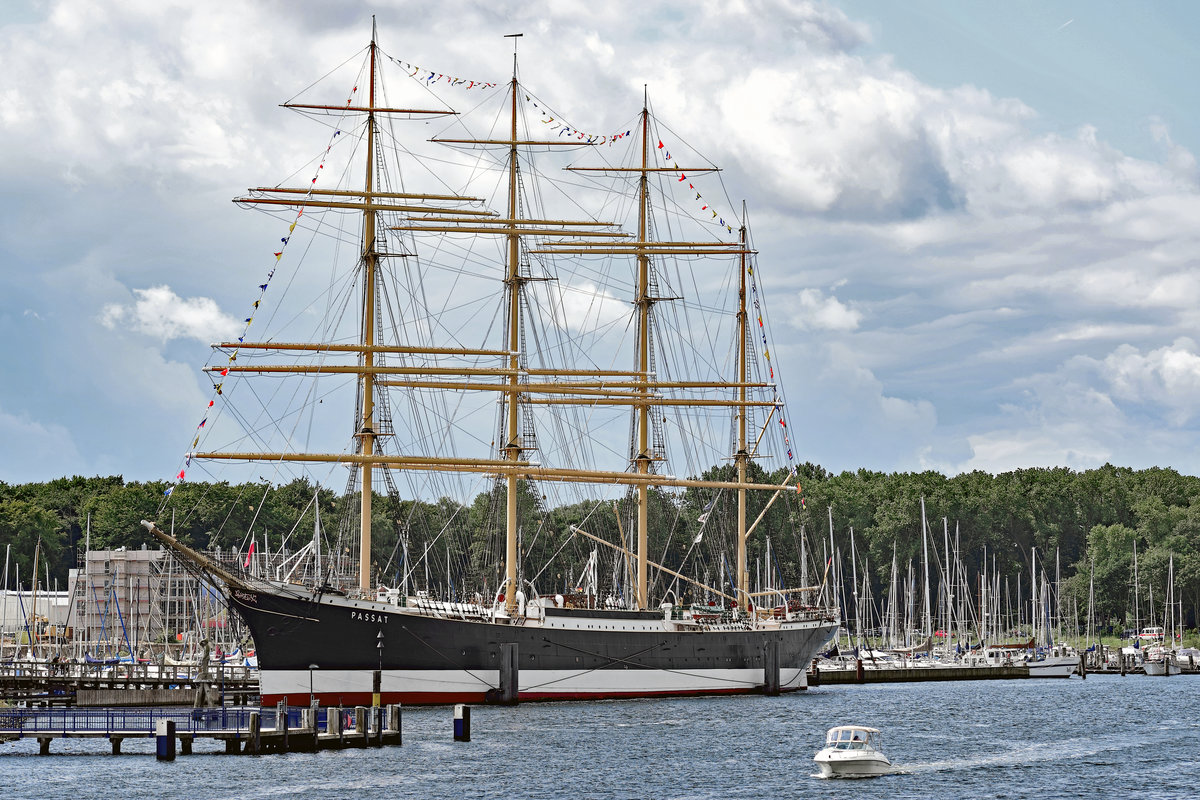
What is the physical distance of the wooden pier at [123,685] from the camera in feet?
266

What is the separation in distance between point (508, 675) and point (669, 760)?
21.6 m

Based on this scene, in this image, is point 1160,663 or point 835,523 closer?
point 1160,663

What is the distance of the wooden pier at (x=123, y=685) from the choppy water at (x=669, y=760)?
13449 millimetres

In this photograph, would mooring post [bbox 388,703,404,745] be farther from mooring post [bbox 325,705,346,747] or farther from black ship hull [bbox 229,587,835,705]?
black ship hull [bbox 229,587,835,705]

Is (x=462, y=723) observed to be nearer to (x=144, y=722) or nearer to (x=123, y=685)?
(x=144, y=722)

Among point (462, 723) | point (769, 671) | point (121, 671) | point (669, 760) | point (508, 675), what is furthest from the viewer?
point (769, 671)

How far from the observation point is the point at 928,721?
258ft

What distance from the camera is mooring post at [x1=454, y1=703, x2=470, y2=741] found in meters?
61.1

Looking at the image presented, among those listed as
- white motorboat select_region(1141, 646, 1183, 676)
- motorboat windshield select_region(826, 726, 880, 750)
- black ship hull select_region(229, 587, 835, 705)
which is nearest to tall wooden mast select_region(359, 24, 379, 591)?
black ship hull select_region(229, 587, 835, 705)

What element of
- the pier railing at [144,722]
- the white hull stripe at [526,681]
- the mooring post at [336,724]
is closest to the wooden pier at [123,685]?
the white hull stripe at [526,681]

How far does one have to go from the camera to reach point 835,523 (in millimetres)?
174625

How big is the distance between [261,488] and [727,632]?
278 ft

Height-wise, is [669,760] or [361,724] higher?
[361,724]

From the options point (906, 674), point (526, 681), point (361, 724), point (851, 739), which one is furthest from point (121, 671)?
point (906, 674)
